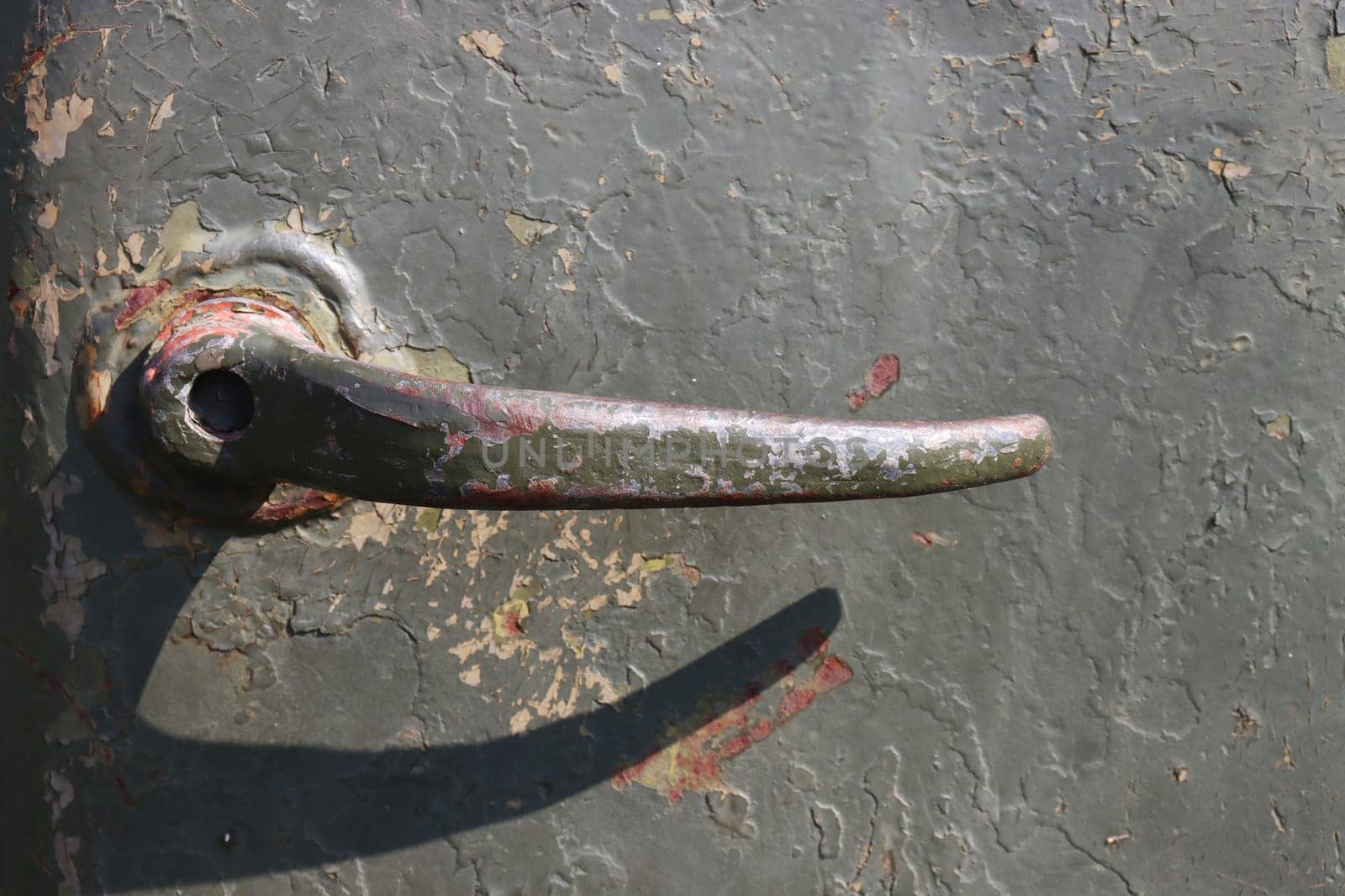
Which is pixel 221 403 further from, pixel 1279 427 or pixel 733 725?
pixel 1279 427

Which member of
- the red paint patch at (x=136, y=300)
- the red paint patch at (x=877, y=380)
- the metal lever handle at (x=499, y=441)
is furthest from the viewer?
the red paint patch at (x=877, y=380)

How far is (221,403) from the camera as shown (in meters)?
0.61

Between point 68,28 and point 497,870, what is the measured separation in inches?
26.6

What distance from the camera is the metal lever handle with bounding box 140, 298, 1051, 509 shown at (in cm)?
55

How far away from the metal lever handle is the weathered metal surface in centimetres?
10

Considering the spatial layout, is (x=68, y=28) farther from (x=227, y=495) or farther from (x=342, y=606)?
(x=342, y=606)

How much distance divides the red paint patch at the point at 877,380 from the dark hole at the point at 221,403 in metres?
0.43

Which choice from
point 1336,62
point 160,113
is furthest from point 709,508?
point 1336,62

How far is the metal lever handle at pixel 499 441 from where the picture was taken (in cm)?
55

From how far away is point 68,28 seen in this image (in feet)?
2.18

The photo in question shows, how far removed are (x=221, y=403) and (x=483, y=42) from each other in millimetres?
317

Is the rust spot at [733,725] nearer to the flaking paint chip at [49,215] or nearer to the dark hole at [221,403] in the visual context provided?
the dark hole at [221,403]

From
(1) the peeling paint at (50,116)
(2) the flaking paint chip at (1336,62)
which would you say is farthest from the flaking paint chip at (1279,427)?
(1) the peeling paint at (50,116)

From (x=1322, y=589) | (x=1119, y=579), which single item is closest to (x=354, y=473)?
(x=1119, y=579)
